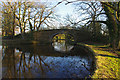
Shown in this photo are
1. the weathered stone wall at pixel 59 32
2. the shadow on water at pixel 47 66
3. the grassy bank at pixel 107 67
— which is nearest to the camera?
the grassy bank at pixel 107 67

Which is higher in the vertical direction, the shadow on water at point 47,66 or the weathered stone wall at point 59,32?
the weathered stone wall at point 59,32

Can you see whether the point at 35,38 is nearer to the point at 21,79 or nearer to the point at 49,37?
the point at 49,37

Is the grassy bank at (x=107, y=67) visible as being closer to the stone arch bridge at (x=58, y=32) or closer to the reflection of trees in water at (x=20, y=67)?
the reflection of trees in water at (x=20, y=67)

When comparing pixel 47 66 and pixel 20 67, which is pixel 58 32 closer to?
pixel 47 66

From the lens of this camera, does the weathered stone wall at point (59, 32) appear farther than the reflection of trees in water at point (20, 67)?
Yes

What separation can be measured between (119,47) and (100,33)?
960 centimetres

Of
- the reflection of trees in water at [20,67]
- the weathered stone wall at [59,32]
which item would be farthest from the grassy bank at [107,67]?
the weathered stone wall at [59,32]

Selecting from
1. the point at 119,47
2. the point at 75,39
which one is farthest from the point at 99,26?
the point at 119,47

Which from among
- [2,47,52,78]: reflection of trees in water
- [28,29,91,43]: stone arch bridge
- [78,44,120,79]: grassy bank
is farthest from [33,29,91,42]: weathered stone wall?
[2,47,52,78]: reflection of trees in water

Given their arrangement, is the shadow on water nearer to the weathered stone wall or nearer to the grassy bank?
the grassy bank

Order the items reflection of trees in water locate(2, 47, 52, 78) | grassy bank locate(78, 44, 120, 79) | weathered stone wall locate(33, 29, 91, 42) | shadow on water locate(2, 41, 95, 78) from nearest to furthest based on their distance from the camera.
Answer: grassy bank locate(78, 44, 120, 79) < shadow on water locate(2, 41, 95, 78) < reflection of trees in water locate(2, 47, 52, 78) < weathered stone wall locate(33, 29, 91, 42)

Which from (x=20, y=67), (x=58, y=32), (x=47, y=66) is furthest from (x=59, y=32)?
(x=20, y=67)

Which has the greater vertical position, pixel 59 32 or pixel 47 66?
pixel 59 32

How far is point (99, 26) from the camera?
17672 mm
